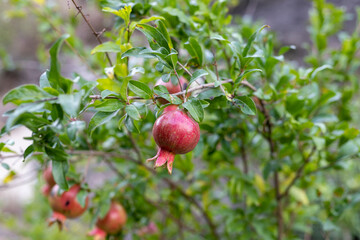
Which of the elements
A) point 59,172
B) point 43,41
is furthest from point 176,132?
point 43,41

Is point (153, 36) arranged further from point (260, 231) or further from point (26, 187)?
point (26, 187)

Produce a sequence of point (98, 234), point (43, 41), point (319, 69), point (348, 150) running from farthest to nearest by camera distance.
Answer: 1. point (43, 41)
2. point (98, 234)
3. point (348, 150)
4. point (319, 69)

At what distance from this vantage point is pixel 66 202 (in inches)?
27.7

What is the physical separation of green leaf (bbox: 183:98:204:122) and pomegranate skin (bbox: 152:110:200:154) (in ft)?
0.04

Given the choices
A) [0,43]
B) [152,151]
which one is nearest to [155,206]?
[152,151]

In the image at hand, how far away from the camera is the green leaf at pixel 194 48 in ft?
1.66

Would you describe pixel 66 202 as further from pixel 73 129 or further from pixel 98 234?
pixel 73 129

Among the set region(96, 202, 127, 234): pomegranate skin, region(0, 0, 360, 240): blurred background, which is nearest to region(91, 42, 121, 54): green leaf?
region(0, 0, 360, 240): blurred background

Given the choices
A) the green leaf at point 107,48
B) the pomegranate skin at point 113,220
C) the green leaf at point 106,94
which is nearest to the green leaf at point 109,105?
the green leaf at point 106,94

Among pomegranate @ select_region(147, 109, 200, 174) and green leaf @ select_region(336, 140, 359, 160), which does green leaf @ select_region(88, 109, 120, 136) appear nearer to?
pomegranate @ select_region(147, 109, 200, 174)

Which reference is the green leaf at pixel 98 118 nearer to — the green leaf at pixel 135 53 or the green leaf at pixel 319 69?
the green leaf at pixel 135 53

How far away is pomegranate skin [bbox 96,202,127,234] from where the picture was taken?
820 millimetres

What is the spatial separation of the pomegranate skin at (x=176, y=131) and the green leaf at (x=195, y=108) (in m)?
0.01

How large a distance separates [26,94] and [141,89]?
0.54ft
